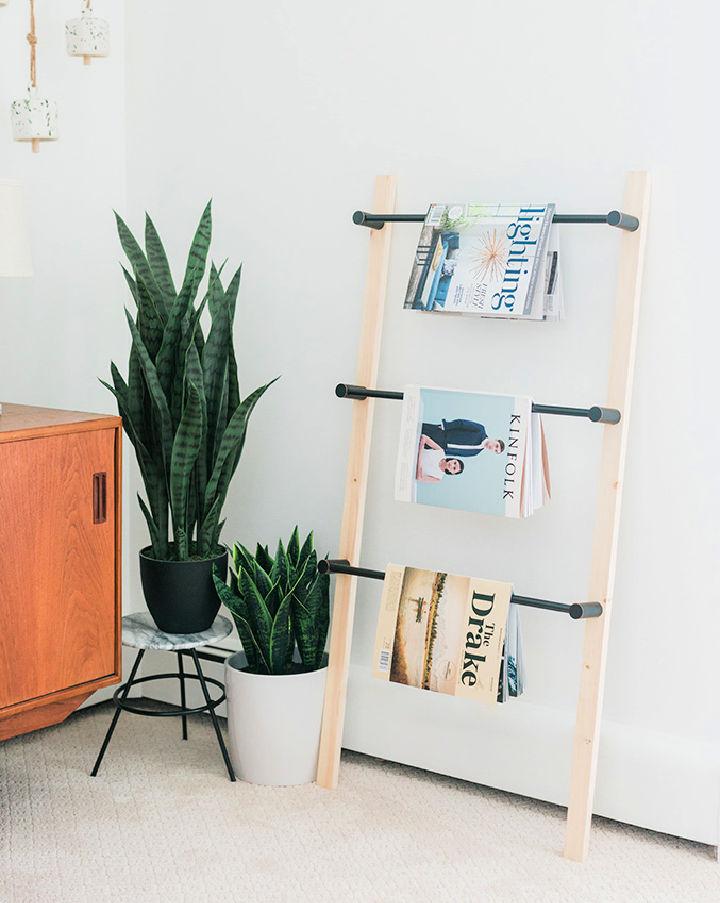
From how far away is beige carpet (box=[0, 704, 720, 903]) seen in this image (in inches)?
79.4

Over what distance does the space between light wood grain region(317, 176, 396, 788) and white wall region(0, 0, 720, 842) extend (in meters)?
0.09

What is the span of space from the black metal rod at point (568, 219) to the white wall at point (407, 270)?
8 cm

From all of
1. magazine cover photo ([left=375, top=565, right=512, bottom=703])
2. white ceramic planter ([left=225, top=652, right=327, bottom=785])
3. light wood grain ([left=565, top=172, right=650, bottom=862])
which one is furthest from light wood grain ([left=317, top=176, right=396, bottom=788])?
light wood grain ([left=565, top=172, right=650, bottom=862])

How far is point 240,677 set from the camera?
8.00 ft

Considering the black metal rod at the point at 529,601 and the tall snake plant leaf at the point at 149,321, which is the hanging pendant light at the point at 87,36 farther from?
the black metal rod at the point at 529,601

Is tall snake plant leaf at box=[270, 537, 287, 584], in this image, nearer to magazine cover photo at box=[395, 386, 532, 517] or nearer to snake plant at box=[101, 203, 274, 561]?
snake plant at box=[101, 203, 274, 561]

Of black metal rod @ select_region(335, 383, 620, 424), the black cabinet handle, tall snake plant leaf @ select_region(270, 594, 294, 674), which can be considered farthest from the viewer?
tall snake plant leaf @ select_region(270, 594, 294, 674)

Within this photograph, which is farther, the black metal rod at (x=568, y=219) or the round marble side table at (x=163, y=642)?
the round marble side table at (x=163, y=642)

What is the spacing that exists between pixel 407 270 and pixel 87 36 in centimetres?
90

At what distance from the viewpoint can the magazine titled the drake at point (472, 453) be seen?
7.23 feet

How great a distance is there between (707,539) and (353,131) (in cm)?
118

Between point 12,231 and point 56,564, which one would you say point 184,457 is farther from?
point 12,231

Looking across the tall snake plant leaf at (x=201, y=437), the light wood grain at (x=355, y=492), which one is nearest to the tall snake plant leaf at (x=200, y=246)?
the tall snake plant leaf at (x=201, y=437)

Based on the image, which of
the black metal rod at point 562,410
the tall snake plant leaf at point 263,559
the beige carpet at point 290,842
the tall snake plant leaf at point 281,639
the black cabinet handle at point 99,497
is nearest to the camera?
the beige carpet at point 290,842
